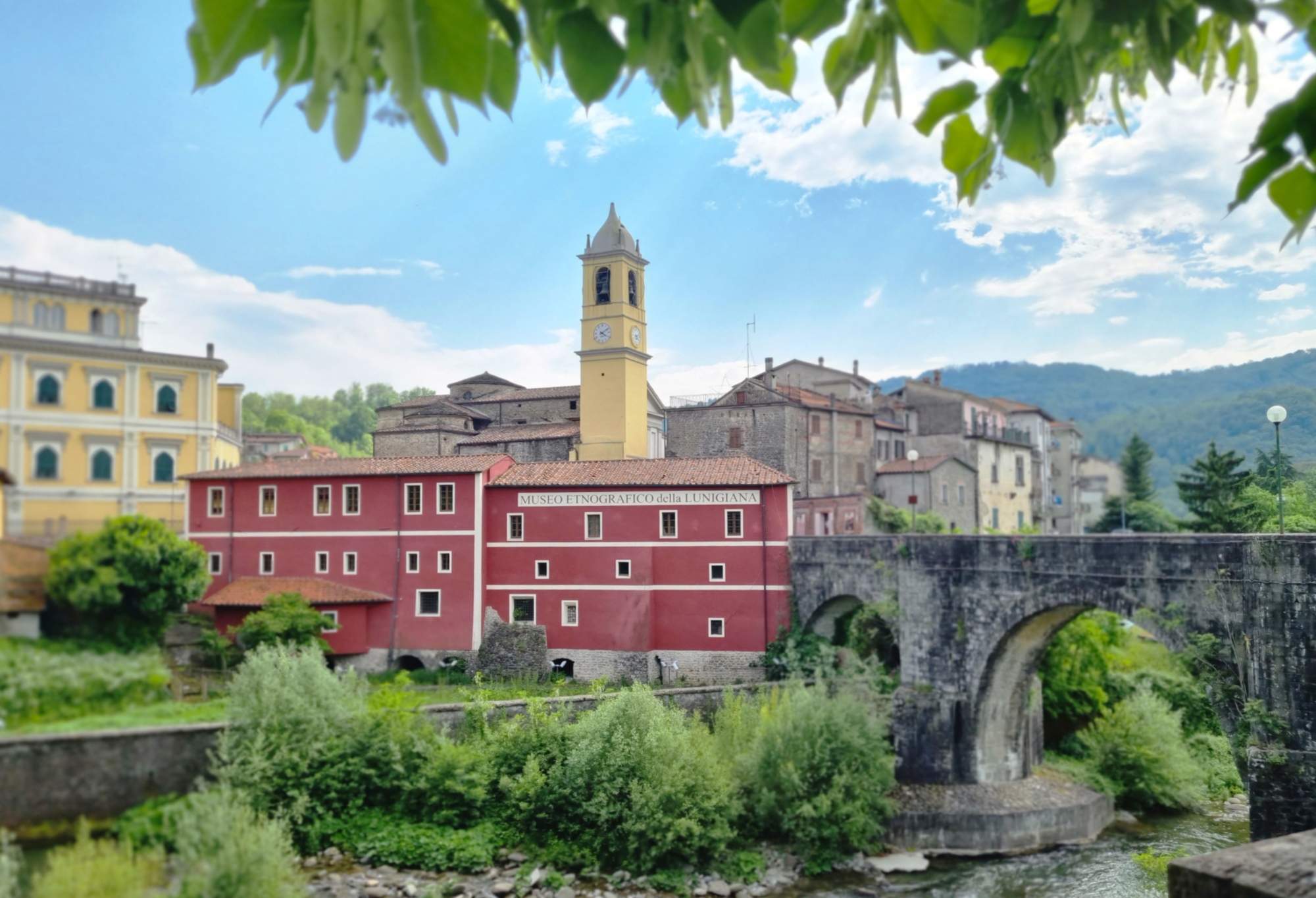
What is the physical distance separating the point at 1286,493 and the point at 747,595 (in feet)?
41.6

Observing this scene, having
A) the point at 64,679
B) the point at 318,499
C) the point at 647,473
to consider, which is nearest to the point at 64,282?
the point at 64,679

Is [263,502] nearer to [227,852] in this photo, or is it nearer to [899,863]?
[227,852]

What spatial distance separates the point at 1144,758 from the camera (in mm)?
19719

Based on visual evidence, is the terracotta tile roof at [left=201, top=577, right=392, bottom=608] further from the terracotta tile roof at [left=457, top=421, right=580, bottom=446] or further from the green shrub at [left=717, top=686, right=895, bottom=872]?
the terracotta tile roof at [left=457, top=421, right=580, bottom=446]

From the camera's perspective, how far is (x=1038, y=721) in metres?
20.7

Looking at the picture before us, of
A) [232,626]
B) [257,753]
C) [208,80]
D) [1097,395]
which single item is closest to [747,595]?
[1097,395]

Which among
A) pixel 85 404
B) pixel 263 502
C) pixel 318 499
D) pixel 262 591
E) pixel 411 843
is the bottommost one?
pixel 411 843

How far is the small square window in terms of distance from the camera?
2319cm

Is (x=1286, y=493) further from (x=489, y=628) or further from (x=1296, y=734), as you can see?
(x=489, y=628)

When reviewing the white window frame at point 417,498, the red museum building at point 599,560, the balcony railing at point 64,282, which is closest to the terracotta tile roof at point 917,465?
the red museum building at point 599,560

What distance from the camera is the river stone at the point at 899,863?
1639cm

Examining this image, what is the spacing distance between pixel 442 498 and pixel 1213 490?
22773 millimetres

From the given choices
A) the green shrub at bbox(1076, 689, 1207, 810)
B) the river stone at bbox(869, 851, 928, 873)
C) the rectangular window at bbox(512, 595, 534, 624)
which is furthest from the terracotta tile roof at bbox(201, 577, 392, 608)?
the green shrub at bbox(1076, 689, 1207, 810)

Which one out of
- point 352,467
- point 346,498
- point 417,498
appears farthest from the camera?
point 417,498
